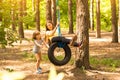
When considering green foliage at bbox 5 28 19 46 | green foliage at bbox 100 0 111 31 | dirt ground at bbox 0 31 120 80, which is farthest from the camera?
green foliage at bbox 100 0 111 31

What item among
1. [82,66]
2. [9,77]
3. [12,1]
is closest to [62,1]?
[82,66]

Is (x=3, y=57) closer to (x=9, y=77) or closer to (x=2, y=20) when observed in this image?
(x=2, y=20)

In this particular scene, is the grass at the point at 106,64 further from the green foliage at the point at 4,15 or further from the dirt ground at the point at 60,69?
the green foliage at the point at 4,15

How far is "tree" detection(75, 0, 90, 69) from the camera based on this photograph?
38.3ft

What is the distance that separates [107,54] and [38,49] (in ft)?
20.8

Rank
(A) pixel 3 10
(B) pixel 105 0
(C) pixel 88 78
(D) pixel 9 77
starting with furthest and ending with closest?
(B) pixel 105 0, (C) pixel 88 78, (A) pixel 3 10, (D) pixel 9 77

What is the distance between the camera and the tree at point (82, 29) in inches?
460

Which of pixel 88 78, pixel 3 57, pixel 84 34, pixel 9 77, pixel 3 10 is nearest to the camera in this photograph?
pixel 9 77

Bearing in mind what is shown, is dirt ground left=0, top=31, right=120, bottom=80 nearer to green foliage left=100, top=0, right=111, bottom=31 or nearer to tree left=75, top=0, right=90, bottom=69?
tree left=75, top=0, right=90, bottom=69

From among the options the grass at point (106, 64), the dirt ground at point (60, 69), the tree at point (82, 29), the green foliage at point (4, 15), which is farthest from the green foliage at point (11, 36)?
the grass at point (106, 64)

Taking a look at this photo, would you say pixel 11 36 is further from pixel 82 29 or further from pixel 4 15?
pixel 82 29

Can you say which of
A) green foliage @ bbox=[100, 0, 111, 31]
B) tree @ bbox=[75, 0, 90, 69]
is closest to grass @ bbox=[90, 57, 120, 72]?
tree @ bbox=[75, 0, 90, 69]

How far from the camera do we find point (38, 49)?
11.6m

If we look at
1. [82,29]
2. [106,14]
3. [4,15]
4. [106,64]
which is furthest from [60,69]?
[106,14]
